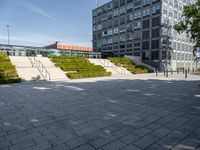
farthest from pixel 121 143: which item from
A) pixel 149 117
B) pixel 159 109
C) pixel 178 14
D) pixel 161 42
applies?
pixel 178 14

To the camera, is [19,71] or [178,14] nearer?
[19,71]

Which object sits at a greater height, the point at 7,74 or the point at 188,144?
the point at 7,74

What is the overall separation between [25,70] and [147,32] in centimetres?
3828

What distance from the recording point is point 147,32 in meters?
47.3

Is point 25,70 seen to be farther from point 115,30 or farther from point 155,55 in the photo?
point 115,30

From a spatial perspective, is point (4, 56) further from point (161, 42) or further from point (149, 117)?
point (161, 42)

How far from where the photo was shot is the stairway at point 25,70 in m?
18.2

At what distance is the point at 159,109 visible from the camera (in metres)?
7.04

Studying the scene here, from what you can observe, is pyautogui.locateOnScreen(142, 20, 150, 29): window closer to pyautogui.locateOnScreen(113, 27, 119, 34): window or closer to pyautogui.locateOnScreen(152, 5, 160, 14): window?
pyautogui.locateOnScreen(152, 5, 160, 14): window

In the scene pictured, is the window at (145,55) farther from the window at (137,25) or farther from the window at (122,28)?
the window at (122,28)

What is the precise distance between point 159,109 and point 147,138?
10.0 feet

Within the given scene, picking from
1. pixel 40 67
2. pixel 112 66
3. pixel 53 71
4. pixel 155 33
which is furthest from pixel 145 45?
pixel 40 67

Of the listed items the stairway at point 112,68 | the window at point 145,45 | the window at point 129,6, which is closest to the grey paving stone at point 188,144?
the stairway at point 112,68

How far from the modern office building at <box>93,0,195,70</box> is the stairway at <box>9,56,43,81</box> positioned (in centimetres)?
3484
